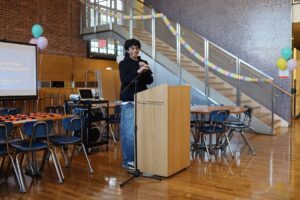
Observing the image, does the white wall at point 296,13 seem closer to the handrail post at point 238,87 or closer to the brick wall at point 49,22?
the handrail post at point 238,87

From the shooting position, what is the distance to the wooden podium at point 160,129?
391 cm

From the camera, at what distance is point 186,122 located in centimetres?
440

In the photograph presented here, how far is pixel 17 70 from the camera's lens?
716cm

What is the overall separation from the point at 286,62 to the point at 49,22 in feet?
22.0

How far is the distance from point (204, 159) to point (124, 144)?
57.7 inches

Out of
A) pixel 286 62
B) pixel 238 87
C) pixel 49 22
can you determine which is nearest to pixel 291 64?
pixel 286 62

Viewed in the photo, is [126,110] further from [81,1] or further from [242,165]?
[81,1]

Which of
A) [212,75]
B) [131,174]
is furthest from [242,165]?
[212,75]

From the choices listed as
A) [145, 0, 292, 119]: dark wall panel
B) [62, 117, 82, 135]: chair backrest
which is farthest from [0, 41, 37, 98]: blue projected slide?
[145, 0, 292, 119]: dark wall panel

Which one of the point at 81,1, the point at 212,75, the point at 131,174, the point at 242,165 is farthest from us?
the point at 81,1

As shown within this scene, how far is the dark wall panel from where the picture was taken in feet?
29.8

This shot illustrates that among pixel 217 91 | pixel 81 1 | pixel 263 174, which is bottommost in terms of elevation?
pixel 263 174

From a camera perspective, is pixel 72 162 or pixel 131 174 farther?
pixel 72 162

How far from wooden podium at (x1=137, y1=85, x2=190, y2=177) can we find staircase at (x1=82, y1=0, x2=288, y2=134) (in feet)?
12.3
